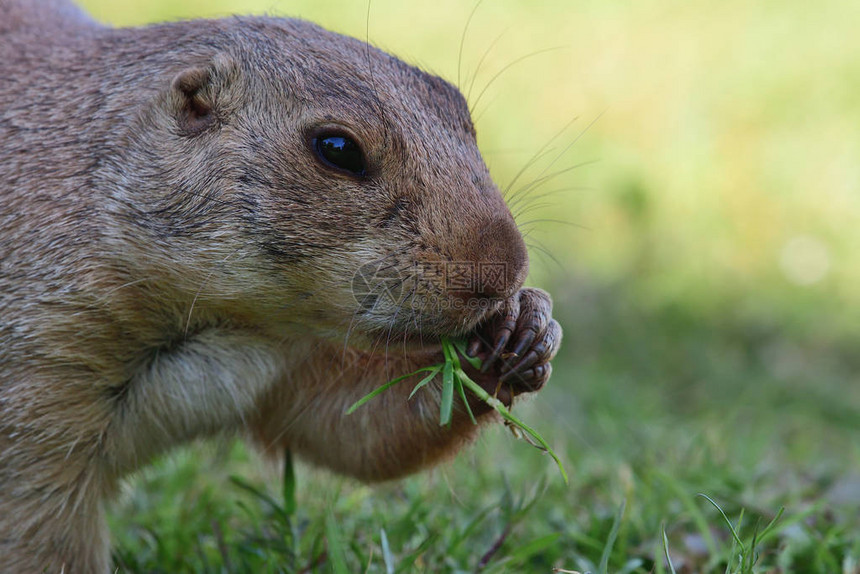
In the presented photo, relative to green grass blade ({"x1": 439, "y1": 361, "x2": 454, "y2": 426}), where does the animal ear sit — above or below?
above

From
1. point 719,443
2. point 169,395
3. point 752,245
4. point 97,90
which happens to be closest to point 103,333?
point 169,395

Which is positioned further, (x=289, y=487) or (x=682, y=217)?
(x=682, y=217)

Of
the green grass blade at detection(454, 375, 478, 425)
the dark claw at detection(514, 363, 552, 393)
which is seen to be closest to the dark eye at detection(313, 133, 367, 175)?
the green grass blade at detection(454, 375, 478, 425)

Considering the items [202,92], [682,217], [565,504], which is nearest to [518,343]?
[565,504]

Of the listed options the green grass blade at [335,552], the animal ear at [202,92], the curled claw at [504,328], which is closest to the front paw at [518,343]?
the curled claw at [504,328]

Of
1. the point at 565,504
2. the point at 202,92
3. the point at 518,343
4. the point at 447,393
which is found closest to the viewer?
the point at 447,393

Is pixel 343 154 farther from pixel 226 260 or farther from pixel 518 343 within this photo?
pixel 518 343

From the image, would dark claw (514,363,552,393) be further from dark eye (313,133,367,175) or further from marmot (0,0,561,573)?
dark eye (313,133,367,175)
